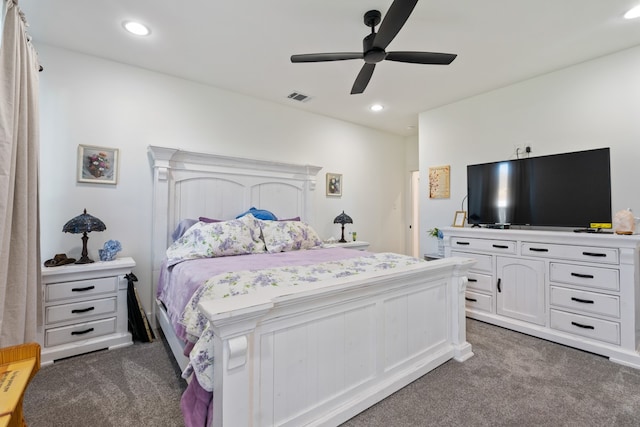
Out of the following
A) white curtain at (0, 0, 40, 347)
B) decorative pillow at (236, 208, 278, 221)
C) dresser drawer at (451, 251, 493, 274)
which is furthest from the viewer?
decorative pillow at (236, 208, 278, 221)

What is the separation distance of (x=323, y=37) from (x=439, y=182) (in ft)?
8.50

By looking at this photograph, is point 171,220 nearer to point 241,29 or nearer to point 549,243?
point 241,29

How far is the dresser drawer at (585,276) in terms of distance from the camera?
238 cm

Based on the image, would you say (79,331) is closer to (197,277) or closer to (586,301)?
(197,277)

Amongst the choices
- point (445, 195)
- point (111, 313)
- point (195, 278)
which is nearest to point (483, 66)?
point (445, 195)

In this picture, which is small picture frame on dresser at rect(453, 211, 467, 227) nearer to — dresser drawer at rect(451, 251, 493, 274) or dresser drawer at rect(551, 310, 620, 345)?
dresser drawer at rect(451, 251, 493, 274)

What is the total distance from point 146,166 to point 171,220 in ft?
2.03

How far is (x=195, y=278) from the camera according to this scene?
187cm

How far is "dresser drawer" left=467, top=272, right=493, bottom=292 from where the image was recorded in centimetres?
314

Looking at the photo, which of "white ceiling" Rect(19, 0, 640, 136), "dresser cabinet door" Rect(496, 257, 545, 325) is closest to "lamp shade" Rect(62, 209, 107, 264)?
"white ceiling" Rect(19, 0, 640, 136)

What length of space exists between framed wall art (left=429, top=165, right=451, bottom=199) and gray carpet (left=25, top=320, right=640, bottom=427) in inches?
86.7

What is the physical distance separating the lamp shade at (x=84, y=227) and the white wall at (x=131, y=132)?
0.22 metres

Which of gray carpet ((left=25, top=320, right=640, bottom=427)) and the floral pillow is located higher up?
the floral pillow

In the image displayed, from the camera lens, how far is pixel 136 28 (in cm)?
234
